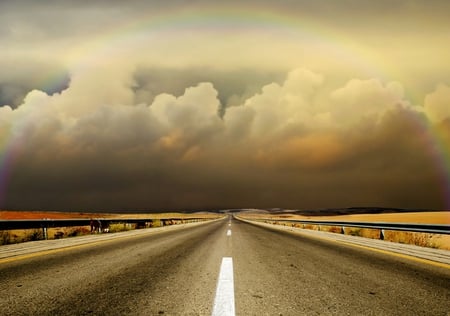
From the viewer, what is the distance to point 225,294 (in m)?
3.84

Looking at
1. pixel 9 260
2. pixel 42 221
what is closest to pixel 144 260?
pixel 9 260

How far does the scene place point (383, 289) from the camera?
4.25 m

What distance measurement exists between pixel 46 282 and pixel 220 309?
294cm

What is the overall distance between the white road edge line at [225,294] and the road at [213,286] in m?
0.06

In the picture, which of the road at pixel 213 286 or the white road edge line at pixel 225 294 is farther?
the road at pixel 213 286

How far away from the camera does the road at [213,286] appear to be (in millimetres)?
3363

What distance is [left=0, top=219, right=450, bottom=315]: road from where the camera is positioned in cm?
336

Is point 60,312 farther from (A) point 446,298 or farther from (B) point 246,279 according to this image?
(A) point 446,298

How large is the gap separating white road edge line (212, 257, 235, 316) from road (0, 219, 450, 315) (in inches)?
2.5

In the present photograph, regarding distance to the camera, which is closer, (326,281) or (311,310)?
(311,310)

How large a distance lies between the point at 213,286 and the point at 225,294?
0.49 m

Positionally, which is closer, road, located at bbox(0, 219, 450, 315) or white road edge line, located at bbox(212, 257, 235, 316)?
white road edge line, located at bbox(212, 257, 235, 316)

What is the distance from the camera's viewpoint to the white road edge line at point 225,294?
10.4 ft

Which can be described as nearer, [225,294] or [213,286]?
[225,294]
